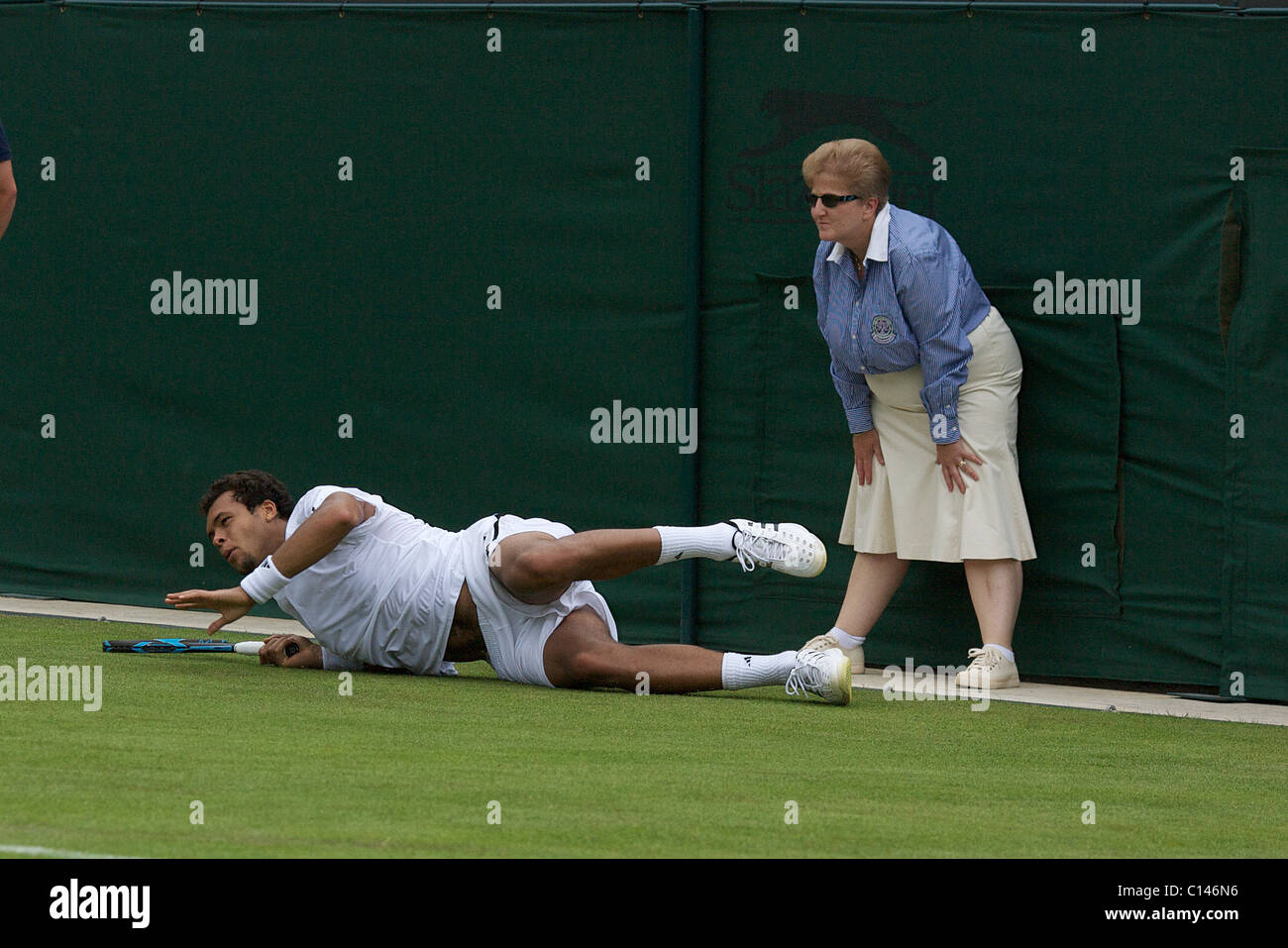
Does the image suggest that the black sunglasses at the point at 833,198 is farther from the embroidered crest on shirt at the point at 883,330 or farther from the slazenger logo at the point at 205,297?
the slazenger logo at the point at 205,297

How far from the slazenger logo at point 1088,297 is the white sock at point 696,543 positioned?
2.04 metres

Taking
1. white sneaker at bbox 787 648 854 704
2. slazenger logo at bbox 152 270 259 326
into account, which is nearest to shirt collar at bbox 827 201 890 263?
white sneaker at bbox 787 648 854 704

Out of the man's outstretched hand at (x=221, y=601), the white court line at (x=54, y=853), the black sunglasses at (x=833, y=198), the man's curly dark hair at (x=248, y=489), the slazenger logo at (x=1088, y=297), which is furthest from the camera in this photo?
the slazenger logo at (x=1088, y=297)

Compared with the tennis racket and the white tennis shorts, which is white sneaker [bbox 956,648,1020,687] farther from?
the tennis racket

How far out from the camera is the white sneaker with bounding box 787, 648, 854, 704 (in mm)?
7047

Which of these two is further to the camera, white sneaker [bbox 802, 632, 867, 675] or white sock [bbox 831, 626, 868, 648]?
white sock [bbox 831, 626, 868, 648]

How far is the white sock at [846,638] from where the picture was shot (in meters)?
8.34

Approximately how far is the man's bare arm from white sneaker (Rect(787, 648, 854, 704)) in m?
1.71

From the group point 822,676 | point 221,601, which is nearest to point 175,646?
point 221,601

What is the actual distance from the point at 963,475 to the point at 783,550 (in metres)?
1.30

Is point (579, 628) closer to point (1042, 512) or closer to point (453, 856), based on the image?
point (1042, 512)

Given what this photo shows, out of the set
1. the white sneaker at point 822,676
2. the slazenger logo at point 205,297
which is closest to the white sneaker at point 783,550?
the white sneaker at point 822,676

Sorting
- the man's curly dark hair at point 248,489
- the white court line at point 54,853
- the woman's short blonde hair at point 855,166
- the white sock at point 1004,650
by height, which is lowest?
the white court line at point 54,853
